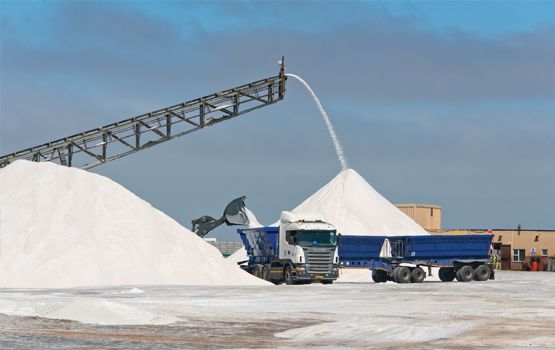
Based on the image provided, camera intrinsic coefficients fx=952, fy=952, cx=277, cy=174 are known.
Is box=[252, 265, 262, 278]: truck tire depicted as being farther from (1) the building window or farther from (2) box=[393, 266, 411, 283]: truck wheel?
(1) the building window

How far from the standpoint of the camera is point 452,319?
82.9 ft

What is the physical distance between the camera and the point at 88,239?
45.3 metres

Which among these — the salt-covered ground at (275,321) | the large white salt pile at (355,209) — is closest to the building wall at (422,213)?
the large white salt pile at (355,209)

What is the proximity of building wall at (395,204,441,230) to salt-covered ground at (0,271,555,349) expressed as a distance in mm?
46985

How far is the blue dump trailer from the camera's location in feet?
164

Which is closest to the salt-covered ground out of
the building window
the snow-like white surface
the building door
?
the snow-like white surface

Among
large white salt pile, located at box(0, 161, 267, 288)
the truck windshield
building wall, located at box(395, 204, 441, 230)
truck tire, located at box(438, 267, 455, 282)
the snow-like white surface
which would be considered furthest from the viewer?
building wall, located at box(395, 204, 441, 230)

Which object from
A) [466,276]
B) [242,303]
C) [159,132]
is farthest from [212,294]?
[159,132]

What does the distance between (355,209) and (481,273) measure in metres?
16.0

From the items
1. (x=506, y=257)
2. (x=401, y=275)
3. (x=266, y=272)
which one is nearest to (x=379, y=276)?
(x=401, y=275)

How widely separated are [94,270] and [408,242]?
17.0 metres

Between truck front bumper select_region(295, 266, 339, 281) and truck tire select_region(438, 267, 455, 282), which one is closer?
truck front bumper select_region(295, 266, 339, 281)

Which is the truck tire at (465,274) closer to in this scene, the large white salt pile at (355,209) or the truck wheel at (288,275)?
the truck wheel at (288,275)

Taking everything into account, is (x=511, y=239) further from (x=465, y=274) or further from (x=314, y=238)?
(x=314, y=238)
